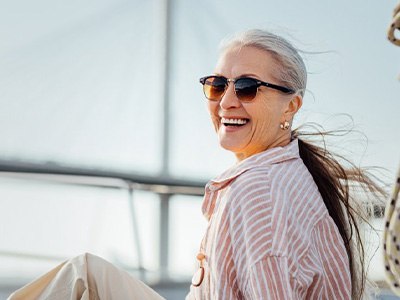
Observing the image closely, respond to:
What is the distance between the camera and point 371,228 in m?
1.90

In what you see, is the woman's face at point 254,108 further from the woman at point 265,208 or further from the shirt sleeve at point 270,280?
the shirt sleeve at point 270,280

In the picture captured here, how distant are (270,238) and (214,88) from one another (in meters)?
0.44

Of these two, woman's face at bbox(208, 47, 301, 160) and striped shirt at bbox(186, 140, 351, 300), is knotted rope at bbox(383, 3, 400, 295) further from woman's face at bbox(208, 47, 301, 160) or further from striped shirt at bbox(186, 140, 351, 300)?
woman's face at bbox(208, 47, 301, 160)

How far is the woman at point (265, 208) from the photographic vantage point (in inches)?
60.2

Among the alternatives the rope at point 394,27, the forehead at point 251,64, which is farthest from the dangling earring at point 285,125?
the rope at point 394,27

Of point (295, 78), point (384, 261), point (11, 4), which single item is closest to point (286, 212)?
point (295, 78)

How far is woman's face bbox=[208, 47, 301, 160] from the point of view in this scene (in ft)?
5.90

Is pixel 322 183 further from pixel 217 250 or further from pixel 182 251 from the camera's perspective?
pixel 182 251

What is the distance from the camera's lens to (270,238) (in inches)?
59.7

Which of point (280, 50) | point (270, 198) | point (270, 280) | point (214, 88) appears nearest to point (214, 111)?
point (214, 88)

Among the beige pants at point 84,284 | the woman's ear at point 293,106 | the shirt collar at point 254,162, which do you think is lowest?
the beige pants at point 84,284

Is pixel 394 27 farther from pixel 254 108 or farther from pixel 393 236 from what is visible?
pixel 254 108

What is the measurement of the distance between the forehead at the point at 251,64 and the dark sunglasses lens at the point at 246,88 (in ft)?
0.06

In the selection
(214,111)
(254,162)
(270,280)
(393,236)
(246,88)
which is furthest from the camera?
(214,111)
